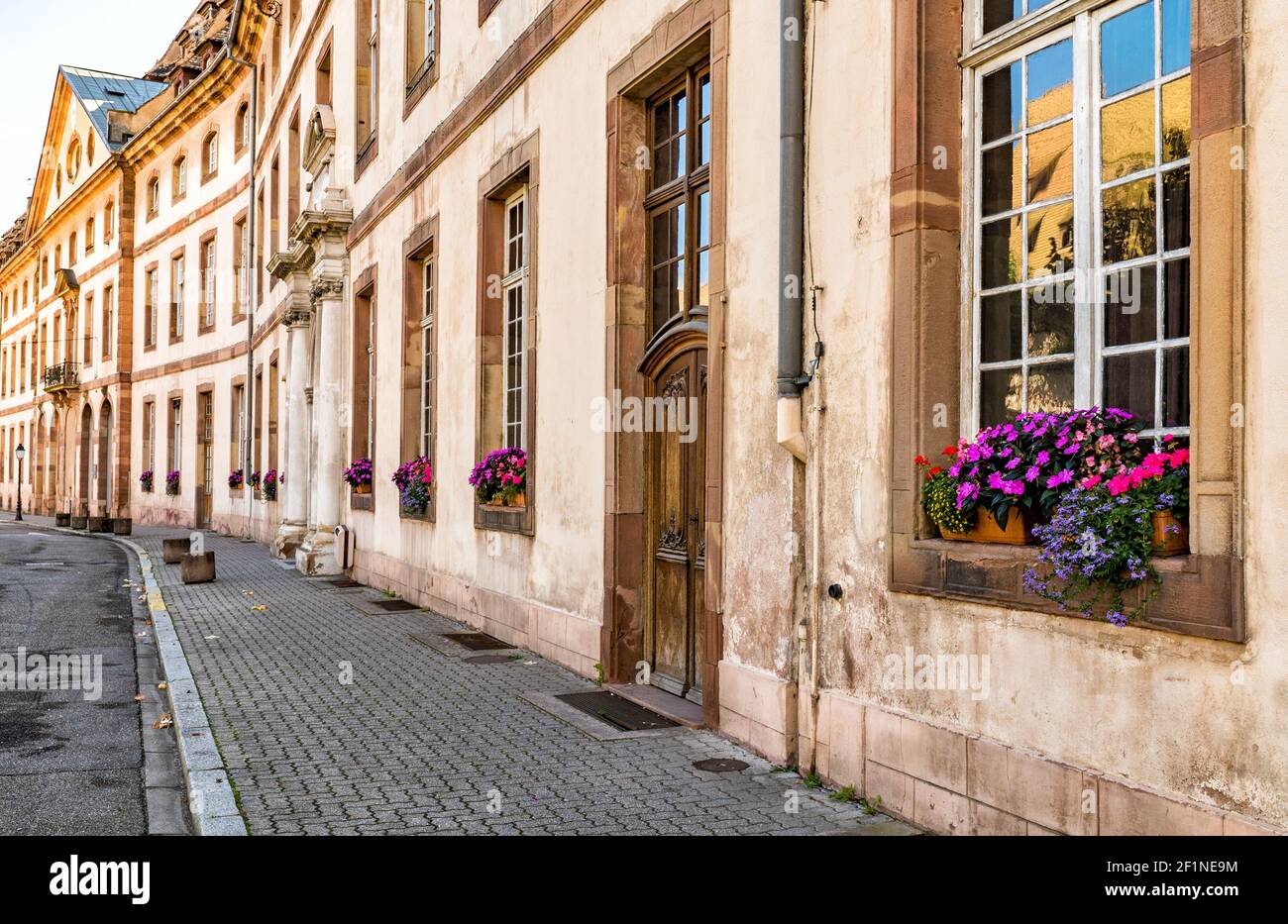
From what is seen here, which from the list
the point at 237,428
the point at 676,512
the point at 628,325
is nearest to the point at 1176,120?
the point at 676,512

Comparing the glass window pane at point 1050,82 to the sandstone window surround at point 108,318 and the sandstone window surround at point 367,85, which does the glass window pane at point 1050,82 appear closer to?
the sandstone window surround at point 367,85

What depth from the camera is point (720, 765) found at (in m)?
5.98

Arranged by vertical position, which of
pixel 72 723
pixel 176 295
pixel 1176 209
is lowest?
pixel 72 723

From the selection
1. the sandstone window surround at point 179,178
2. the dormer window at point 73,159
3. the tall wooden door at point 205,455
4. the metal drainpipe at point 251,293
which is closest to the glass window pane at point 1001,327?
the metal drainpipe at point 251,293

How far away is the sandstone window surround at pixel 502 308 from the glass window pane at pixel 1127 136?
628cm

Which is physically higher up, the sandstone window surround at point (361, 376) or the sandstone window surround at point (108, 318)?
the sandstone window surround at point (108, 318)

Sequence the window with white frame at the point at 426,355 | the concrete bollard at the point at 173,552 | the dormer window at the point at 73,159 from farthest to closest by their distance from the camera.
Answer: the dormer window at the point at 73,159, the concrete bollard at the point at 173,552, the window with white frame at the point at 426,355

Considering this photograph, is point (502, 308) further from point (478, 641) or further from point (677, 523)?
point (677, 523)

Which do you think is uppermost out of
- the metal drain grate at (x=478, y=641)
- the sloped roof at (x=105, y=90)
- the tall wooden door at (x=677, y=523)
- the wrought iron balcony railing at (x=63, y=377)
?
the sloped roof at (x=105, y=90)

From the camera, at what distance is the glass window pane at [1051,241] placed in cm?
465

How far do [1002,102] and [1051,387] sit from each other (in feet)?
4.19

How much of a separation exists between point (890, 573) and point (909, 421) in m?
0.66

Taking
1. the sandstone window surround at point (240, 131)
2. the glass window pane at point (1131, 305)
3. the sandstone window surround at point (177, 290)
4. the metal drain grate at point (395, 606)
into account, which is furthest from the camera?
the sandstone window surround at point (177, 290)
